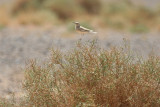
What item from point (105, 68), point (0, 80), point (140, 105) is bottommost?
point (0, 80)

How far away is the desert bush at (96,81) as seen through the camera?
3.77 metres

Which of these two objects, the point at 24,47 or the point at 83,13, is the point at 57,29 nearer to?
the point at 24,47

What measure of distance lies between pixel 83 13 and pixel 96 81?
22237mm

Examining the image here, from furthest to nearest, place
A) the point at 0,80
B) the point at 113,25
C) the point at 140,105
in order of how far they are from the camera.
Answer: the point at 113,25
the point at 0,80
the point at 140,105

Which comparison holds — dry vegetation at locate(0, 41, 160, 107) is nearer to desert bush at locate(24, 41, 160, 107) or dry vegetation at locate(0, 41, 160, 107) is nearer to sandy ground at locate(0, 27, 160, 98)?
desert bush at locate(24, 41, 160, 107)

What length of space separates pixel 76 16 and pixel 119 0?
989 centimetres

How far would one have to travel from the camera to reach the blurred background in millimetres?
9109

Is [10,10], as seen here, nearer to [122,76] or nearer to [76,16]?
[76,16]

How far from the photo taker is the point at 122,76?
3.92 m

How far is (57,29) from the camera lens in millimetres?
17406

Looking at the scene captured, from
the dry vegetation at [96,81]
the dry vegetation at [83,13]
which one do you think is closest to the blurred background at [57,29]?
the dry vegetation at [83,13]

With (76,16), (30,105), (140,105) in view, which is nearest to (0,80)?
(30,105)

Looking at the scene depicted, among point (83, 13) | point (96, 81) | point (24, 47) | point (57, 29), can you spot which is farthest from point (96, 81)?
point (83, 13)

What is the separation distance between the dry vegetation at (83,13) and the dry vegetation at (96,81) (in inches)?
660
